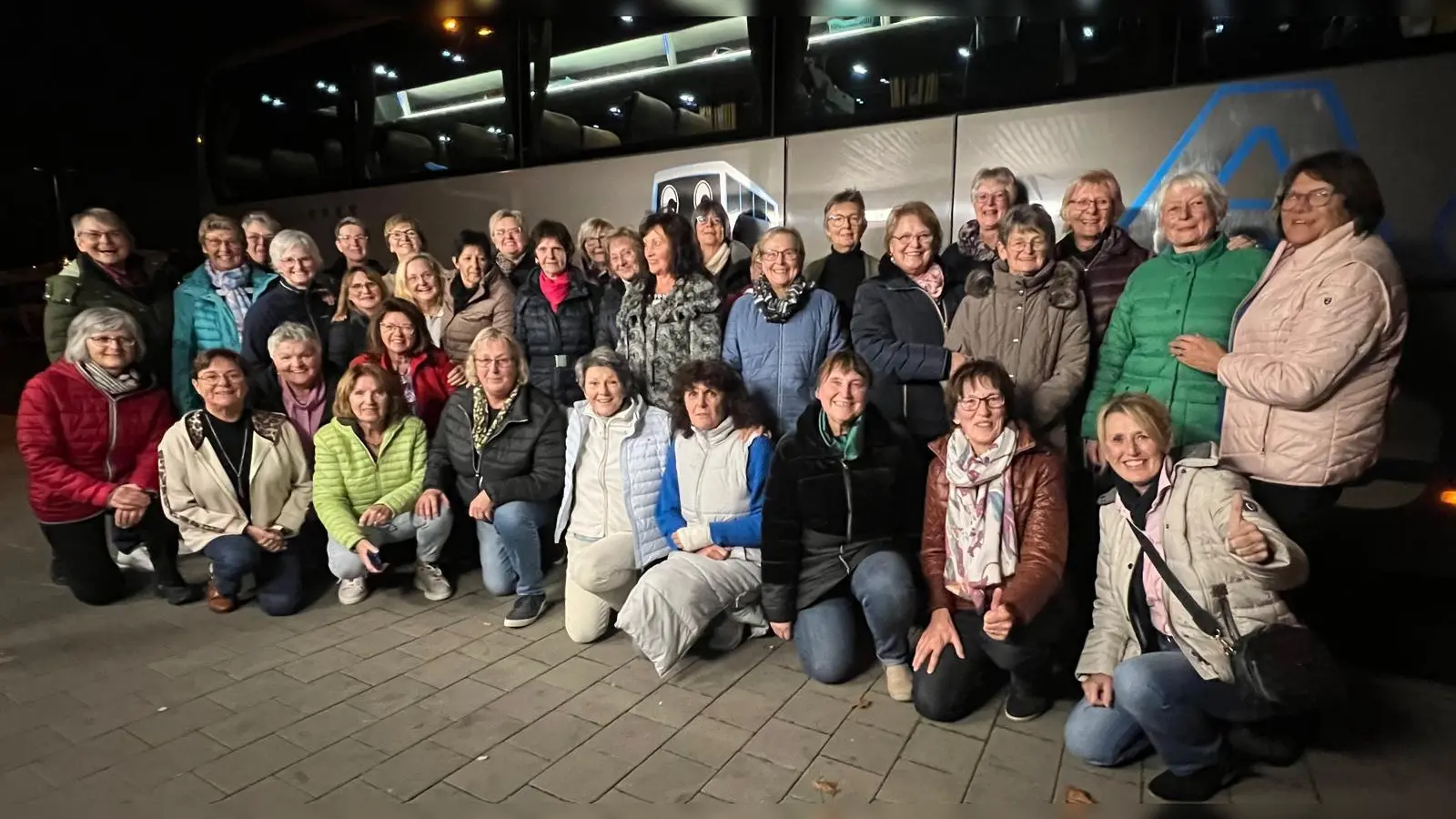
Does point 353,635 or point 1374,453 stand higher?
point 1374,453

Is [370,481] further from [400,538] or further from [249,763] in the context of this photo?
[249,763]

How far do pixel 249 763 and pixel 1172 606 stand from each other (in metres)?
3.19

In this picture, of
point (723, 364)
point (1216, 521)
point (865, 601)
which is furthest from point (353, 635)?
point (1216, 521)

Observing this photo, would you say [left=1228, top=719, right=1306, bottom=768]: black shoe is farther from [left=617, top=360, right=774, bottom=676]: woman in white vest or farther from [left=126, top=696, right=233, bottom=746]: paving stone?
[left=126, top=696, right=233, bottom=746]: paving stone

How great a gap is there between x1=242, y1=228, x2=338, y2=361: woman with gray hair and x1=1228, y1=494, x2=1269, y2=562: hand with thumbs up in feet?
14.9

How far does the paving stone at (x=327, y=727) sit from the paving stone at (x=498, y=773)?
571 millimetres

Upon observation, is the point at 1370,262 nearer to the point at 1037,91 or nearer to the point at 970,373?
the point at 970,373

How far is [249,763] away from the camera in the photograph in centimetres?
263

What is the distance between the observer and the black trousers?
4.05 metres

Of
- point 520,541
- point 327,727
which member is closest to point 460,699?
point 327,727

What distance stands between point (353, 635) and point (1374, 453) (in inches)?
169

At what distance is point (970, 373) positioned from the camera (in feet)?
9.52

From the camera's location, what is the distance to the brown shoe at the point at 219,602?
3988 millimetres

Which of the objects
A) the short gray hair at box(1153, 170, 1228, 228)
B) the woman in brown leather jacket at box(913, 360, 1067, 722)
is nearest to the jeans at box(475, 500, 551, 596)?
the woman in brown leather jacket at box(913, 360, 1067, 722)
